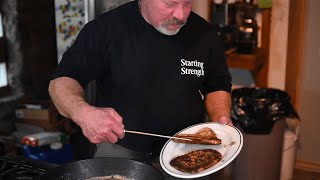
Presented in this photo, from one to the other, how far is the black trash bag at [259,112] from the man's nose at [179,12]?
5.11 feet


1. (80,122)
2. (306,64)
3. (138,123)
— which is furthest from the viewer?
(306,64)

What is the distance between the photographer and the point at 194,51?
1.84 meters

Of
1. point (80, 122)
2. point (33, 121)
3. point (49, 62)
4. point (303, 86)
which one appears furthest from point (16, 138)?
point (303, 86)

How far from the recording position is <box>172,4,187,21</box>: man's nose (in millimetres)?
1629

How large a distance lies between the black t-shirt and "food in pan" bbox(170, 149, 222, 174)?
11.2 inches

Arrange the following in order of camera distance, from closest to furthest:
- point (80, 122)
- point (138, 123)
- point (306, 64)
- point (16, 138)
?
point (80, 122)
point (138, 123)
point (16, 138)
point (306, 64)

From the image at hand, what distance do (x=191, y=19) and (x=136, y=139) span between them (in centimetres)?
59

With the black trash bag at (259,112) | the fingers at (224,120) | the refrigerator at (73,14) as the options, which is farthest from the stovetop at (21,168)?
the black trash bag at (259,112)

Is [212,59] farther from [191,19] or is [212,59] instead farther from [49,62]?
[49,62]

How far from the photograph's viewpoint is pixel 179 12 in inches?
64.4

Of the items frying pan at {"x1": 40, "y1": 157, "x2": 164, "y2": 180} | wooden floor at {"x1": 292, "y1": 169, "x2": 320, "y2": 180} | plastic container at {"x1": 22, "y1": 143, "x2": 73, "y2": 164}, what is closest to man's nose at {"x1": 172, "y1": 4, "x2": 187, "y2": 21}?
frying pan at {"x1": 40, "y1": 157, "x2": 164, "y2": 180}

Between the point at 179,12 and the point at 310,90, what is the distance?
2424 millimetres

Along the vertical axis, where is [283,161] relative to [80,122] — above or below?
below

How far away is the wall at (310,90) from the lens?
11.8 feet
